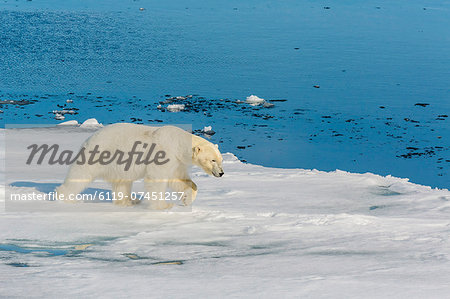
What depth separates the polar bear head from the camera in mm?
5879

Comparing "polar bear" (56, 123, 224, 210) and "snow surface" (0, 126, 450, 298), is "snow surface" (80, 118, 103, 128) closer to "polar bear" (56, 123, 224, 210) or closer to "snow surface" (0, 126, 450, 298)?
"snow surface" (0, 126, 450, 298)

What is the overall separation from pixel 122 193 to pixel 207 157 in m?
0.96

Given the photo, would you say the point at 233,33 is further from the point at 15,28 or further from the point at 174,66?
the point at 15,28

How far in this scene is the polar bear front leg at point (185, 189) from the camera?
20.0ft

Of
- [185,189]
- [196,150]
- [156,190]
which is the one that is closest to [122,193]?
[156,190]

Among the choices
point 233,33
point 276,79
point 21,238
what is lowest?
point 21,238

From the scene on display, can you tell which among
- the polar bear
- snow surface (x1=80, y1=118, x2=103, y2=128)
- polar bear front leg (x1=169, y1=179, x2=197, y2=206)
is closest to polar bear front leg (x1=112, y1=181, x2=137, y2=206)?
the polar bear

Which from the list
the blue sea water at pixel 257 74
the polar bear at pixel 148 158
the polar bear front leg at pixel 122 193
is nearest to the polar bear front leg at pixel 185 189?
the polar bear at pixel 148 158

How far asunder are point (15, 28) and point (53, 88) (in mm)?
6887

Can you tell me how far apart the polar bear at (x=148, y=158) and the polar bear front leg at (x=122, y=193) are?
12 cm

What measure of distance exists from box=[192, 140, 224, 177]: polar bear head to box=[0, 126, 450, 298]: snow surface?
43 centimetres

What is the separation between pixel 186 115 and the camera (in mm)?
13531

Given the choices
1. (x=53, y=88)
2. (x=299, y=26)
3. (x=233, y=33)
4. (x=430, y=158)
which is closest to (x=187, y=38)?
(x=233, y=33)

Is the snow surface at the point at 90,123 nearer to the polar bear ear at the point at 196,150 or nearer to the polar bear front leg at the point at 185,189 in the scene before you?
the polar bear front leg at the point at 185,189
